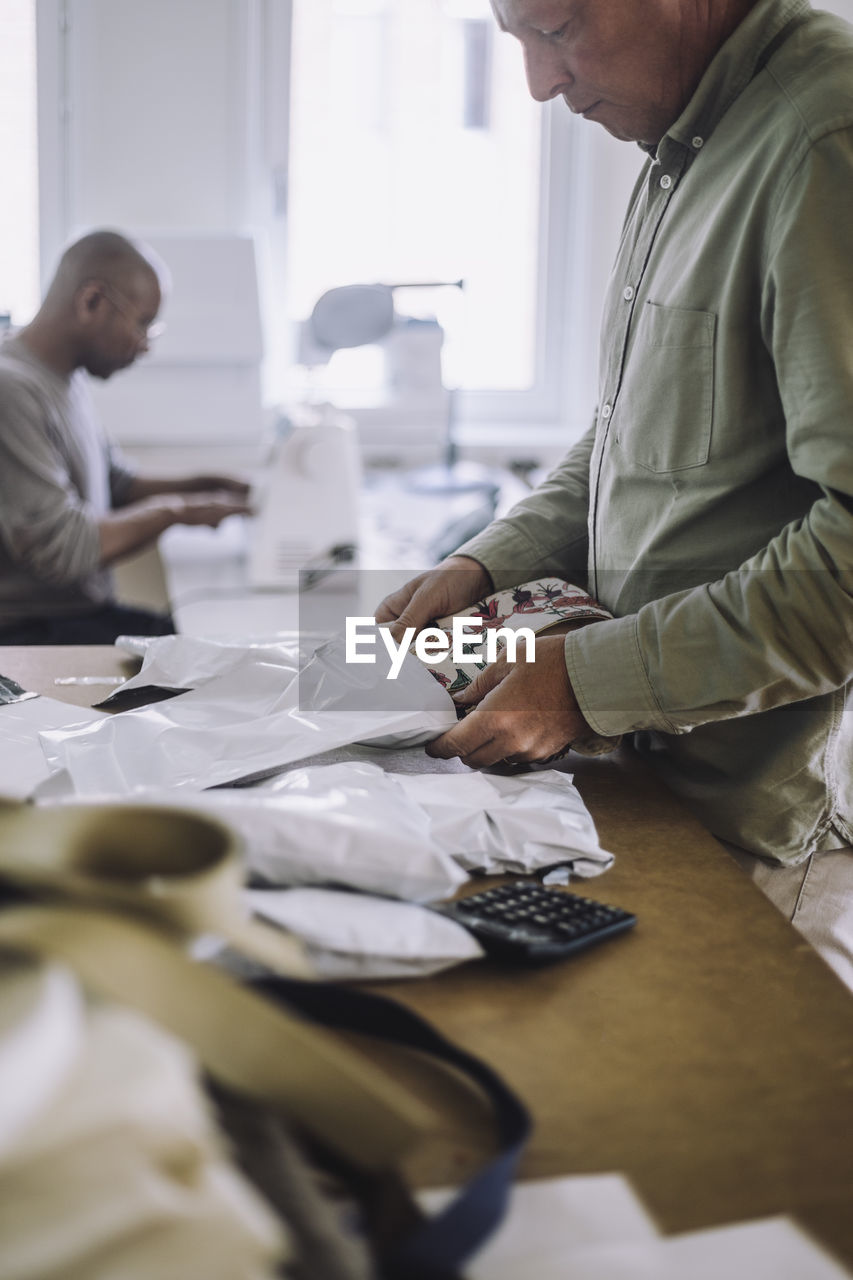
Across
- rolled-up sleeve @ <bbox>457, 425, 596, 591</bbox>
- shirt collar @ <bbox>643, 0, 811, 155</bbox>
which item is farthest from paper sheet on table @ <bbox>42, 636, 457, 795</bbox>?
shirt collar @ <bbox>643, 0, 811, 155</bbox>

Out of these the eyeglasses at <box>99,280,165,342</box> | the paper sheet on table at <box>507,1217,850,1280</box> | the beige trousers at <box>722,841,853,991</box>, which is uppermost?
the eyeglasses at <box>99,280,165,342</box>

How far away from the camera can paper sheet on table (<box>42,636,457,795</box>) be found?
2.66ft

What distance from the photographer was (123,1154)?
313 mm

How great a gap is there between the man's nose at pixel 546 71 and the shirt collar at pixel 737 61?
12cm

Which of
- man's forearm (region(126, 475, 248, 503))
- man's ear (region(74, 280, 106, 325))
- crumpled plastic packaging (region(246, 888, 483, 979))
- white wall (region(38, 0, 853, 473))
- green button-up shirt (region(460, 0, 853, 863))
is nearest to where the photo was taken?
crumpled plastic packaging (region(246, 888, 483, 979))

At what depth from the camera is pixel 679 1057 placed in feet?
1.81

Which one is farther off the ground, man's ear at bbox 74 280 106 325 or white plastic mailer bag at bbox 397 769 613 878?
man's ear at bbox 74 280 106 325

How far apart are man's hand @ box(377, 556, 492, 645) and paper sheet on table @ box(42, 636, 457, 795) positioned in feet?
0.57

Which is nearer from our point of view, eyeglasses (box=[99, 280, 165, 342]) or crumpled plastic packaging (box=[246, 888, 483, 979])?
crumpled plastic packaging (box=[246, 888, 483, 979])

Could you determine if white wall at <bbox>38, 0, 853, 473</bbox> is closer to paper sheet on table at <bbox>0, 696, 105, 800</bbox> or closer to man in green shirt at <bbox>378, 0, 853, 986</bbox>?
man in green shirt at <bbox>378, 0, 853, 986</bbox>

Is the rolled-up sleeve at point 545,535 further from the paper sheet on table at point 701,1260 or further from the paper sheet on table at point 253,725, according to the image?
the paper sheet on table at point 701,1260

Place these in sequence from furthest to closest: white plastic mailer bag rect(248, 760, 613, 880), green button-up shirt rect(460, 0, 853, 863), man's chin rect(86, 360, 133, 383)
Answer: man's chin rect(86, 360, 133, 383), green button-up shirt rect(460, 0, 853, 863), white plastic mailer bag rect(248, 760, 613, 880)

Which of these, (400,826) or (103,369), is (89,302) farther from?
(400,826)

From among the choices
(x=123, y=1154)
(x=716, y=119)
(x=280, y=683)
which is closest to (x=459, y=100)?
(x=716, y=119)
